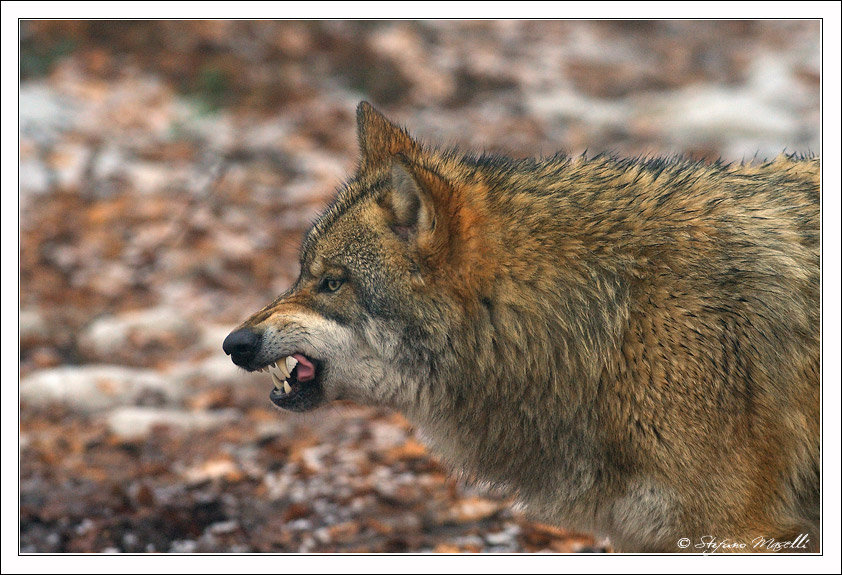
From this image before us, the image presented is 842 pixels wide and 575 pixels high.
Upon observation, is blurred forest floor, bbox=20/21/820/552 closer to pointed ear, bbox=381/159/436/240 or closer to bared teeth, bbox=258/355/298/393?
pointed ear, bbox=381/159/436/240

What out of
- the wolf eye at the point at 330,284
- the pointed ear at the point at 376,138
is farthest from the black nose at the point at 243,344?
the pointed ear at the point at 376,138

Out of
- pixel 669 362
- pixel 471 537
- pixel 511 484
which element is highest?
pixel 669 362

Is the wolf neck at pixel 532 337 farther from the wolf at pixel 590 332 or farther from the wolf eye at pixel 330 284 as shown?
the wolf eye at pixel 330 284

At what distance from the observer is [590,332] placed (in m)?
3.85

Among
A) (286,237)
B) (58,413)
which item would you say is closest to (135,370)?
(58,413)

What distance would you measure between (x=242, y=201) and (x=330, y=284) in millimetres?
7201

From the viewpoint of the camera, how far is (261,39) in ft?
42.3

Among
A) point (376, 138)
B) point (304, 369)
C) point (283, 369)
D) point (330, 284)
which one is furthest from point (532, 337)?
point (376, 138)

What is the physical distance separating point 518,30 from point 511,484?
443 inches

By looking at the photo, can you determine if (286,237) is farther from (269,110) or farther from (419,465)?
(419,465)

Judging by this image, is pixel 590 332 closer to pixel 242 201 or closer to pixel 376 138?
pixel 376 138

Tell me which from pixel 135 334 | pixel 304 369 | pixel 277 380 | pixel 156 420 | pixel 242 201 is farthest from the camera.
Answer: pixel 242 201

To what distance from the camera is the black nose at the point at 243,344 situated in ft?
12.9

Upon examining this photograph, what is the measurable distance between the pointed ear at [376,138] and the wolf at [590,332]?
3.0 inches
